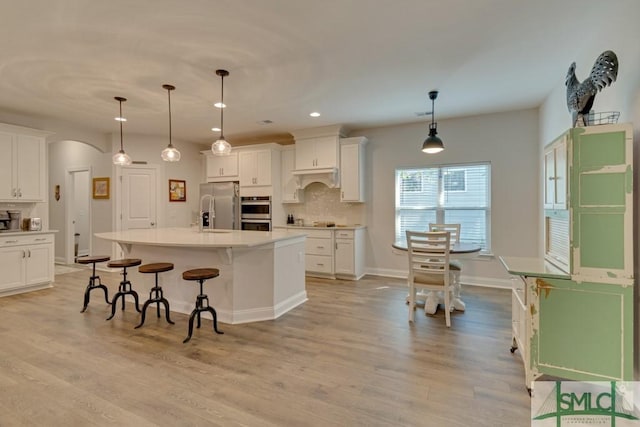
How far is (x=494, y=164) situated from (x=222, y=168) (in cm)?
506

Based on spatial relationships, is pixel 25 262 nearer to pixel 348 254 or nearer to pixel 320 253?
pixel 320 253

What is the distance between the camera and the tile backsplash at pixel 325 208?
581 cm

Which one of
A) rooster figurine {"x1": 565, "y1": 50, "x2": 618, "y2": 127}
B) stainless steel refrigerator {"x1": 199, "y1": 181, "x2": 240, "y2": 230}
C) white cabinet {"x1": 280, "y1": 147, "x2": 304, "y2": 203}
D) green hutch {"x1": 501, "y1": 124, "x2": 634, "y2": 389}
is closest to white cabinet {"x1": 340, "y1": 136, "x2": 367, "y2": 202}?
white cabinet {"x1": 280, "y1": 147, "x2": 304, "y2": 203}

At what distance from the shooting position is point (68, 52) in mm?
2818

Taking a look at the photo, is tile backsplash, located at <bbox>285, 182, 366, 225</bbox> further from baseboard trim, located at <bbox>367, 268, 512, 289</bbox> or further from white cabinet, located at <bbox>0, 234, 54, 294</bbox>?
white cabinet, located at <bbox>0, 234, 54, 294</bbox>

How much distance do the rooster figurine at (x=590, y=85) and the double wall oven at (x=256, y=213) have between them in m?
4.73

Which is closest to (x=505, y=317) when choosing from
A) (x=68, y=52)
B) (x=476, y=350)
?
(x=476, y=350)

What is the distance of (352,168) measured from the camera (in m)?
5.44

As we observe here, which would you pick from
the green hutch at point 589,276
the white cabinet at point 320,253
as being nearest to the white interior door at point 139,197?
the white cabinet at point 320,253

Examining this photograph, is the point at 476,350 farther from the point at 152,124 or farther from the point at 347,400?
the point at 152,124

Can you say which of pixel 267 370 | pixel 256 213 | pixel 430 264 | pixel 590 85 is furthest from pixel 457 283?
pixel 256 213

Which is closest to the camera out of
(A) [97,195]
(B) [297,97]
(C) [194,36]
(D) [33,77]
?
(C) [194,36]

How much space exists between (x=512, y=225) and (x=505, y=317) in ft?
5.85

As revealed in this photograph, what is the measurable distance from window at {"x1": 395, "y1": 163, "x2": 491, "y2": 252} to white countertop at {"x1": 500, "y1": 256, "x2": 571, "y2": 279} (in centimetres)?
256
